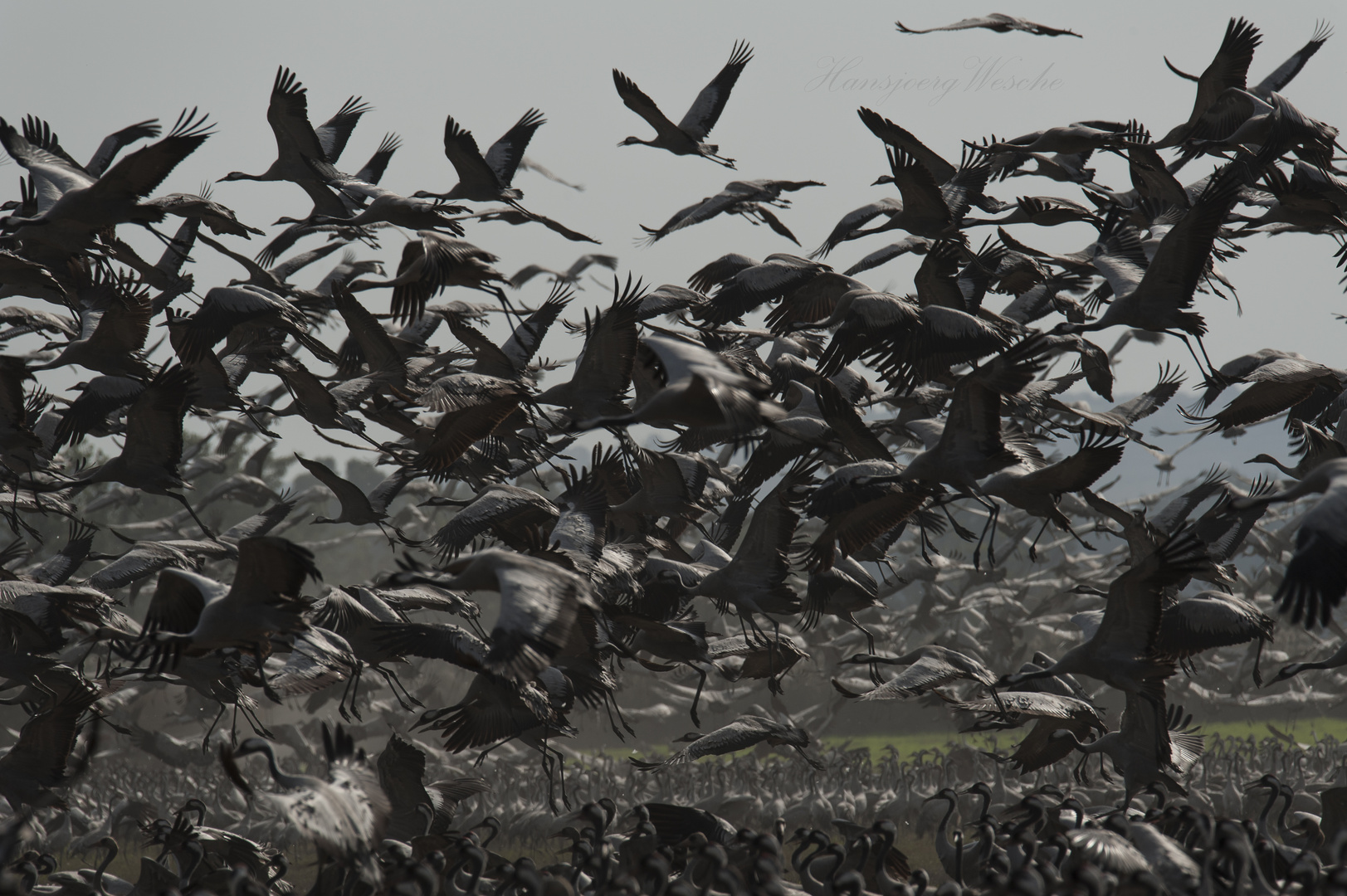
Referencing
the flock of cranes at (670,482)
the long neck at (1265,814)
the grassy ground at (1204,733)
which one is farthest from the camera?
the grassy ground at (1204,733)

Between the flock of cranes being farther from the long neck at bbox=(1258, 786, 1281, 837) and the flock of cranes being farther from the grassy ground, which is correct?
the grassy ground

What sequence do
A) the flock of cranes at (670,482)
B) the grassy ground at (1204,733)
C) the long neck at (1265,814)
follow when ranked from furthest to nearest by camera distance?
the grassy ground at (1204,733)
the long neck at (1265,814)
the flock of cranes at (670,482)

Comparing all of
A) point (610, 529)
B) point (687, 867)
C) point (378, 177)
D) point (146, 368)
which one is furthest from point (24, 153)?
point (687, 867)

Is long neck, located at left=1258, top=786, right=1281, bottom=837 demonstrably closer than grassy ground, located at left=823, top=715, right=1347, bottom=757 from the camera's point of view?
Yes

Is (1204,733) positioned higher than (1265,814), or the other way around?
(1265,814)

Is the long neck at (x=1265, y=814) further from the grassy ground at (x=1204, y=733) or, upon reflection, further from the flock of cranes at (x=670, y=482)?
the grassy ground at (x=1204, y=733)

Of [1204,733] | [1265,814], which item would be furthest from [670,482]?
[1204,733]

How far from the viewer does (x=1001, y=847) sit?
10898 mm

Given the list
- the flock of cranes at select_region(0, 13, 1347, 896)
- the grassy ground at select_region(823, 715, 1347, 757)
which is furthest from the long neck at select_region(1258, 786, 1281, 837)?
the grassy ground at select_region(823, 715, 1347, 757)

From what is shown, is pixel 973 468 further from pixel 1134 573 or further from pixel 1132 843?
pixel 1132 843

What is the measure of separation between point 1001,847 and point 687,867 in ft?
10.6

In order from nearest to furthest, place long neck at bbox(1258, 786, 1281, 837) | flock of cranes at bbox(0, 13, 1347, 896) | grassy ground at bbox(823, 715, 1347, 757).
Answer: flock of cranes at bbox(0, 13, 1347, 896) < long neck at bbox(1258, 786, 1281, 837) < grassy ground at bbox(823, 715, 1347, 757)

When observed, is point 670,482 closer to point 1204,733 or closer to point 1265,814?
point 1265,814

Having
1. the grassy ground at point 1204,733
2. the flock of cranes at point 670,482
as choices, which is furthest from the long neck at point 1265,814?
the grassy ground at point 1204,733
